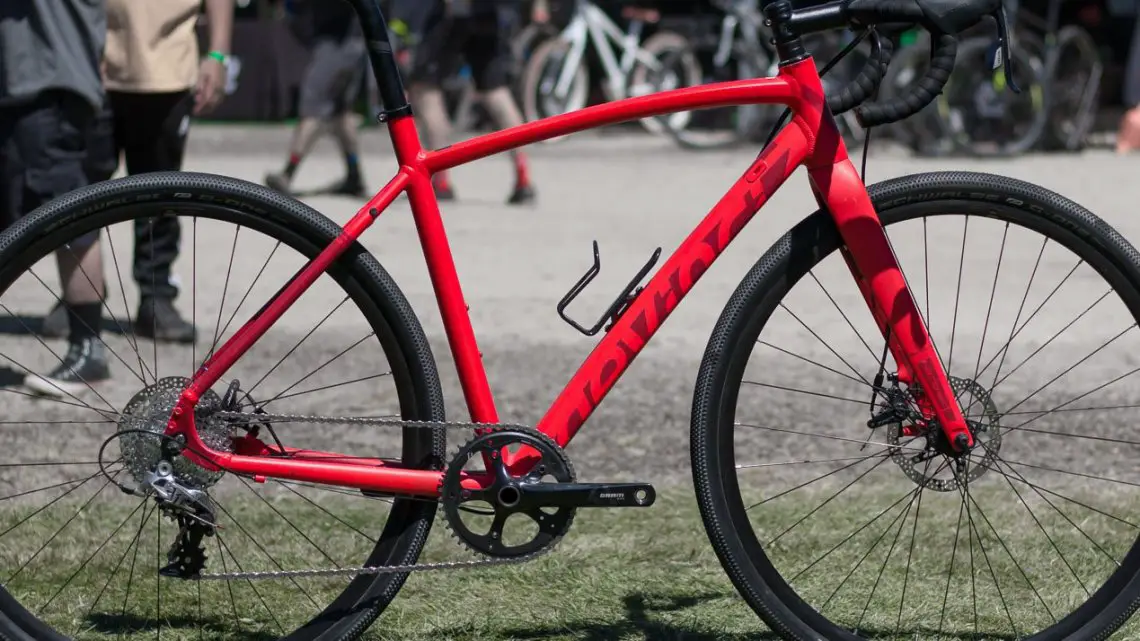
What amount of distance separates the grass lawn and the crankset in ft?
1.21

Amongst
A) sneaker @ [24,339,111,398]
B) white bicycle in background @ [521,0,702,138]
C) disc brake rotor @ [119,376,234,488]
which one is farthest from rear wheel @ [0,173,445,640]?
white bicycle in background @ [521,0,702,138]

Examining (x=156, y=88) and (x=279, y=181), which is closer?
(x=156, y=88)

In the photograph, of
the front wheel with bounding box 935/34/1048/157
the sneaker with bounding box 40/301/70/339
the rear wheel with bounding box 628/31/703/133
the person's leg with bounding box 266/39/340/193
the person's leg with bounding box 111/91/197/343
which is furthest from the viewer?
the rear wheel with bounding box 628/31/703/133

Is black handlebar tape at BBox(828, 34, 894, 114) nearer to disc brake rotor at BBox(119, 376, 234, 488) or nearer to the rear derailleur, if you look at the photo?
disc brake rotor at BBox(119, 376, 234, 488)

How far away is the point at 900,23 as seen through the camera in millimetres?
3277

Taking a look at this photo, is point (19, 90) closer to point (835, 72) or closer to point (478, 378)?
point (478, 378)

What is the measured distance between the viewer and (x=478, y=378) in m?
3.47

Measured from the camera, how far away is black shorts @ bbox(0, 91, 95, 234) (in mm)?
5438

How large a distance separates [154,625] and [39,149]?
7.23 feet

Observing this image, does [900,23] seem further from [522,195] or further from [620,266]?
[522,195]

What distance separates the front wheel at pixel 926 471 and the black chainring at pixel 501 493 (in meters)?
0.29

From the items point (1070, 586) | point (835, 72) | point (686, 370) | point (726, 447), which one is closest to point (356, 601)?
point (726, 447)

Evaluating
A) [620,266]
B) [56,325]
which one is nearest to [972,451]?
[56,325]

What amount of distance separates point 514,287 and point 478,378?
4.63 m
